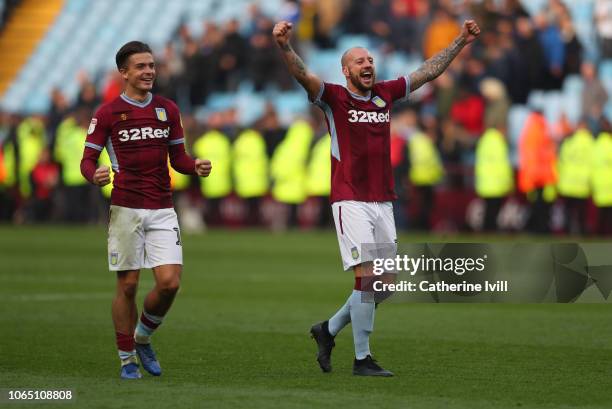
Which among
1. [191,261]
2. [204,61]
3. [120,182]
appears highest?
[204,61]

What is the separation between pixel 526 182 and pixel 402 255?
16.9 meters

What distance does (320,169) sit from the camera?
28484 millimetres

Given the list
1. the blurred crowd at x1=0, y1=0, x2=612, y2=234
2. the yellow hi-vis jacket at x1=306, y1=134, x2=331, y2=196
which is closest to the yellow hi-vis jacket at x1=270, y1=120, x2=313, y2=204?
the blurred crowd at x1=0, y1=0, x2=612, y2=234

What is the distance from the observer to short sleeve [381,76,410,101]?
953 centimetres

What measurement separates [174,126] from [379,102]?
53.7 inches

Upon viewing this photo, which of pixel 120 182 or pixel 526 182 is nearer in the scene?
pixel 120 182

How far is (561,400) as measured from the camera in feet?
26.2

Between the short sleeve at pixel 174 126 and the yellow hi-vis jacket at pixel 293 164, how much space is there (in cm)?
1966

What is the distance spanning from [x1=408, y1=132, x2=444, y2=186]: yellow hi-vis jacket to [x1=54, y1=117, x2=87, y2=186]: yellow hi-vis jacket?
25.6 ft

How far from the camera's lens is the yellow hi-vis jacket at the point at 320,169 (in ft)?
93.3

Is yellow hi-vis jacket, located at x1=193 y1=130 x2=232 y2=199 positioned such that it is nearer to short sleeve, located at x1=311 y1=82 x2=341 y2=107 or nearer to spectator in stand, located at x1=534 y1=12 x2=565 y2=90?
spectator in stand, located at x1=534 y1=12 x2=565 y2=90

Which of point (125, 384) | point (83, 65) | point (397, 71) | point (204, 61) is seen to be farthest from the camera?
point (83, 65)

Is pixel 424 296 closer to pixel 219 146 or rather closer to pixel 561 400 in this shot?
pixel 561 400

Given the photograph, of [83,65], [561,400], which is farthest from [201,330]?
[83,65]
